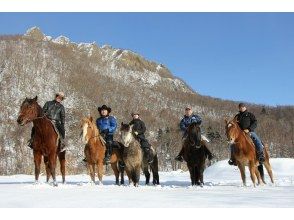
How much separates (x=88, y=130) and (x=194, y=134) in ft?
10.4

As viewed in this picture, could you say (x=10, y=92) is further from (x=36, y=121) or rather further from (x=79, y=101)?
(x=36, y=121)

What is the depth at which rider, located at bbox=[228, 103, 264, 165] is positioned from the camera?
46.6 ft

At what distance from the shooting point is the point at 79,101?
198 meters

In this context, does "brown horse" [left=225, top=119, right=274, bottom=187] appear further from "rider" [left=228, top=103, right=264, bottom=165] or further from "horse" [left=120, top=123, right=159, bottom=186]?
"horse" [left=120, top=123, right=159, bottom=186]

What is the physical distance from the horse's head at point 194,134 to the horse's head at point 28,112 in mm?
4457

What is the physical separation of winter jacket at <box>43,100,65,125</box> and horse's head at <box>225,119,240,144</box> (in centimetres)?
499

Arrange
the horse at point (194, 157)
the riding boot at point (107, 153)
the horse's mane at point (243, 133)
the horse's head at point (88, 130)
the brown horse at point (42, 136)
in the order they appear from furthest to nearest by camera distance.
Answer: the riding boot at point (107, 153), the horse at point (194, 157), the horse's mane at point (243, 133), the horse's head at point (88, 130), the brown horse at point (42, 136)

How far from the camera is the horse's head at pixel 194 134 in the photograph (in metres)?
13.6

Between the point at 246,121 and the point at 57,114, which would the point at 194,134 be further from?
the point at 57,114

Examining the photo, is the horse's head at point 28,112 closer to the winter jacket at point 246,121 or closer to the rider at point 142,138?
the rider at point 142,138

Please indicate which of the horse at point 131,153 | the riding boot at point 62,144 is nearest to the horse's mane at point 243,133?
the horse at point 131,153

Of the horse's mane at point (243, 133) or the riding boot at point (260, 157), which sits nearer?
the horse's mane at point (243, 133)

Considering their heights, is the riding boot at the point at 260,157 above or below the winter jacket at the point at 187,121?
below

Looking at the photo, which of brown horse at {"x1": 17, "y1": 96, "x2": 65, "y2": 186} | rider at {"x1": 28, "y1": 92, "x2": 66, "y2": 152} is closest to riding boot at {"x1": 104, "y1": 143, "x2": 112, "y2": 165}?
rider at {"x1": 28, "y1": 92, "x2": 66, "y2": 152}
